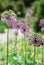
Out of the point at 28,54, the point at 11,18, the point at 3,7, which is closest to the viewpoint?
the point at 11,18

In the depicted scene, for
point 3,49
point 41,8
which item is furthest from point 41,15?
point 3,49

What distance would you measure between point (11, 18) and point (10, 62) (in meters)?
0.67

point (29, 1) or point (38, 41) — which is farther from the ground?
point (29, 1)


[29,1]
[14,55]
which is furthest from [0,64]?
[29,1]

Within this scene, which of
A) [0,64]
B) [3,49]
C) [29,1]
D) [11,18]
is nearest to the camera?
[11,18]

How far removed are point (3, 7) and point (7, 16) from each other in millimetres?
16559

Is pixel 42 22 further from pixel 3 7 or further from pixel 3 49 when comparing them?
pixel 3 7

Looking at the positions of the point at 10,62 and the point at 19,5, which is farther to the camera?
the point at 19,5

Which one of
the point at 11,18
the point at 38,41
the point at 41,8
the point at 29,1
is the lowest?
the point at 38,41

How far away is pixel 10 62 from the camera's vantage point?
16.4ft

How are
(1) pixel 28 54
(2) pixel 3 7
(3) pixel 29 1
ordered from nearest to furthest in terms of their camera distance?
(1) pixel 28 54, (2) pixel 3 7, (3) pixel 29 1

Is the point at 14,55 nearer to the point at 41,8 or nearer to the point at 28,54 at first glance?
the point at 28,54

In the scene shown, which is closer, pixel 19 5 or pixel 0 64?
pixel 0 64

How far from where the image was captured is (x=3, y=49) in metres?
8.67
